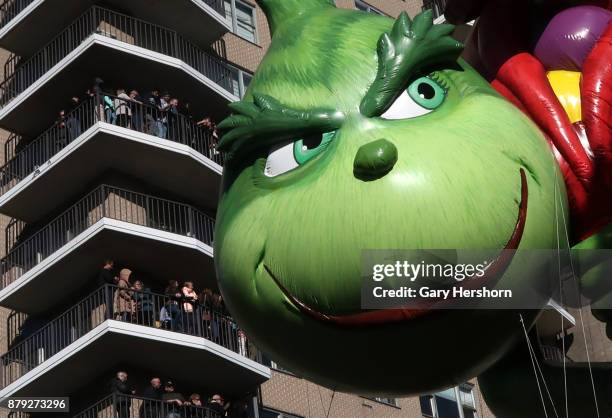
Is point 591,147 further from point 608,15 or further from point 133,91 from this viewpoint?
point 133,91

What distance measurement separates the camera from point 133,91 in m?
24.5

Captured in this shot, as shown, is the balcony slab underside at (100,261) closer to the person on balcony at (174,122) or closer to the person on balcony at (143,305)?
the person on balcony at (143,305)

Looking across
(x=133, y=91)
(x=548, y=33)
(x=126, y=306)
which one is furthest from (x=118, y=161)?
(x=548, y=33)

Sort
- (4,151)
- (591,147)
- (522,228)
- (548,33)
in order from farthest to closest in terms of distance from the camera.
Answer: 1. (4,151)
2. (548,33)
3. (591,147)
4. (522,228)

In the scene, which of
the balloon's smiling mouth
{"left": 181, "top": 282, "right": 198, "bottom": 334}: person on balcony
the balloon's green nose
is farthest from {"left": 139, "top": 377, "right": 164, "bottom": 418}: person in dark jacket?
the balloon's green nose

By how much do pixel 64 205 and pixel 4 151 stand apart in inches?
86.7

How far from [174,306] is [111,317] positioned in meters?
1.09

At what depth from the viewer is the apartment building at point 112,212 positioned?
73.8ft

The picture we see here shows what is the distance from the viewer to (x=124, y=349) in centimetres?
2212

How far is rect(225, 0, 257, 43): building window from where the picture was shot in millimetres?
30109

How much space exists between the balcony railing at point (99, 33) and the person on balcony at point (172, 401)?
21.2 feet

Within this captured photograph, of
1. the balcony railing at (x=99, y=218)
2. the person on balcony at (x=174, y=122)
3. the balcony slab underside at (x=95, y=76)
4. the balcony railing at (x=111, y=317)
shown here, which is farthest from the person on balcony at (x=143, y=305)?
the balcony slab underside at (x=95, y=76)

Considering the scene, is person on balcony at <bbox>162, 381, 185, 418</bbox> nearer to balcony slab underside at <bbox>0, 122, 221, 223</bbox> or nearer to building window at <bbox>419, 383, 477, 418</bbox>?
balcony slab underside at <bbox>0, 122, 221, 223</bbox>

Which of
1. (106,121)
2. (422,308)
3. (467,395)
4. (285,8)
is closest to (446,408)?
(467,395)
